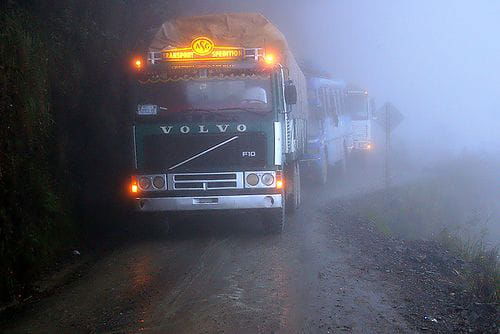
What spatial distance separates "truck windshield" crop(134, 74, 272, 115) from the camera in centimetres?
1055

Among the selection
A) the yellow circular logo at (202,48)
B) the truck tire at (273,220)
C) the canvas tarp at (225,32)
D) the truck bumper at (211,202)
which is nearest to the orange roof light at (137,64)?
the canvas tarp at (225,32)

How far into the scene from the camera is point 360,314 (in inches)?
274

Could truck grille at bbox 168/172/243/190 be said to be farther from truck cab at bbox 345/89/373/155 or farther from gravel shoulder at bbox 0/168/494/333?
truck cab at bbox 345/89/373/155

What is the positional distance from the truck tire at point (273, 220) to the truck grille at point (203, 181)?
83 centimetres

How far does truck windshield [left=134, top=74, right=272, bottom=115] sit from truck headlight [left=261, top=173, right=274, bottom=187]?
4.13 ft

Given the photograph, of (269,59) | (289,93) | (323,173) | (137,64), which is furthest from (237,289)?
(323,173)

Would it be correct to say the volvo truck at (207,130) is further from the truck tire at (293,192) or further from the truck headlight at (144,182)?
the truck tire at (293,192)

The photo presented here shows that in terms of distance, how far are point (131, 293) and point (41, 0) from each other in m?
7.16

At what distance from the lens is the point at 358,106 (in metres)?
27.3

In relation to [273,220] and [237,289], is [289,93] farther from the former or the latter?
[237,289]

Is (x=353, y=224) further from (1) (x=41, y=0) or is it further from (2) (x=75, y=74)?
(1) (x=41, y=0)

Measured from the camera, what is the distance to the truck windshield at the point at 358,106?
2689 centimetres

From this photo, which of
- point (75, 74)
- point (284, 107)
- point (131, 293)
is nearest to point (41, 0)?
point (75, 74)

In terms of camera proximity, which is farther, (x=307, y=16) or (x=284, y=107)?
(x=307, y=16)
